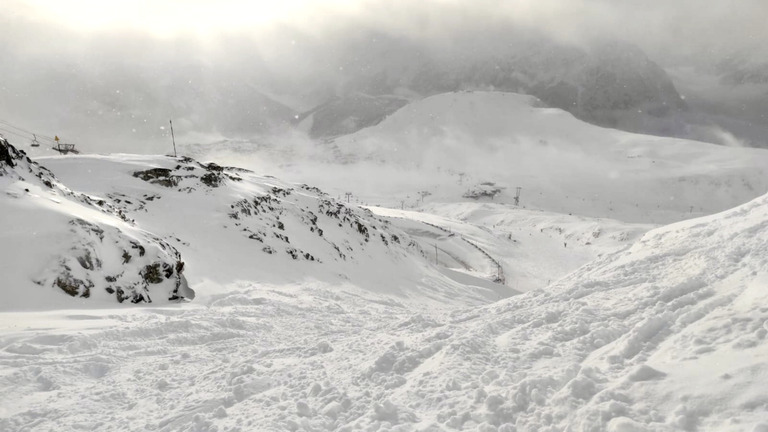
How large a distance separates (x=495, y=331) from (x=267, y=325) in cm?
721

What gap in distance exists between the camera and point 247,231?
90.3 ft

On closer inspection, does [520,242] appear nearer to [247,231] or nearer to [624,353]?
[247,231]

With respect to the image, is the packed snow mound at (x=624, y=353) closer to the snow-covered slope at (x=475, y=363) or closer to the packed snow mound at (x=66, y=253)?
the snow-covered slope at (x=475, y=363)

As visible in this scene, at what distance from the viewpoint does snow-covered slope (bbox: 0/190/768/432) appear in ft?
18.3

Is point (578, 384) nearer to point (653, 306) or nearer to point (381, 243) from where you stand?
point (653, 306)

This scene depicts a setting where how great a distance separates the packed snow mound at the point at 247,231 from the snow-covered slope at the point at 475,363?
900cm

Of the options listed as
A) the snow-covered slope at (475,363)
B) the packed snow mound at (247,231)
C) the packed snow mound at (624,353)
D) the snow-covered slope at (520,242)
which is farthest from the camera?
the snow-covered slope at (520,242)

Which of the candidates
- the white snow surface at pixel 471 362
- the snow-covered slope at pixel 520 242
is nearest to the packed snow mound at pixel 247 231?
the white snow surface at pixel 471 362

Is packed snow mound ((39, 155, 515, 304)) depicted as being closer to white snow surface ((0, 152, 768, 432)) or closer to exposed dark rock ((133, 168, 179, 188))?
exposed dark rock ((133, 168, 179, 188))

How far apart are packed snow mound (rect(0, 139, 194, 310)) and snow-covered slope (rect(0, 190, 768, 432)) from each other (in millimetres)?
2394

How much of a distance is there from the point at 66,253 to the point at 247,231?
557 inches

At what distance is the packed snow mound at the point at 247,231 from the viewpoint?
2366cm

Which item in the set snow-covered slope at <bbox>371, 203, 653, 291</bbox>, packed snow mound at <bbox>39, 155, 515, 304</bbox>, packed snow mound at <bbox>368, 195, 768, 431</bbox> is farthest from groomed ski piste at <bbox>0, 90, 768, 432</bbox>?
snow-covered slope at <bbox>371, 203, 653, 291</bbox>

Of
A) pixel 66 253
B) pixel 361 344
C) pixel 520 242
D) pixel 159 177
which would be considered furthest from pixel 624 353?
pixel 520 242
